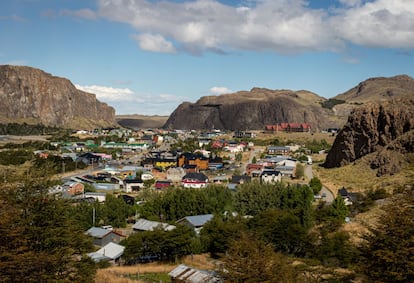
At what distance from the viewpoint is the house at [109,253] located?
2020 centimetres

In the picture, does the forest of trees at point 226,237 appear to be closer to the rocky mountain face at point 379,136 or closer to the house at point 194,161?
the rocky mountain face at point 379,136

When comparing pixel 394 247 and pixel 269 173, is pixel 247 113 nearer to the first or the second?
pixel 269 173

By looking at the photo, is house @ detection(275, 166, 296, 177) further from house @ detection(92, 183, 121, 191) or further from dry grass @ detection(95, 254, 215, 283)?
dry grass @ detection(95, 254, 215, 283)

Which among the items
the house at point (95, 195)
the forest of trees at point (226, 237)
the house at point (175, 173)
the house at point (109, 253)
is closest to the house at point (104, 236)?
the house at point (109, 253)

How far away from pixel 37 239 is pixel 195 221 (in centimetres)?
1697

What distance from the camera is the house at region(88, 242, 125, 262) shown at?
20205 millimetres

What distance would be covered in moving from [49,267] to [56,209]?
51.3 inches

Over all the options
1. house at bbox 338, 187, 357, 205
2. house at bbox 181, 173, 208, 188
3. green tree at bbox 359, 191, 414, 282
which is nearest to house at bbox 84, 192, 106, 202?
house at bbox 181, 173, 208, 188

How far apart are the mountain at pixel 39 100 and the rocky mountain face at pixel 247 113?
44801 mm

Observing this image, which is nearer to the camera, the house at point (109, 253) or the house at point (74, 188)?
the house at point (109, 253)

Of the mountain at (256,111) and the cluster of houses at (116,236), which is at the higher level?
the mountain at (256,111)

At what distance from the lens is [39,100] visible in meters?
163

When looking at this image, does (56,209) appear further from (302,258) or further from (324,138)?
(324,138)

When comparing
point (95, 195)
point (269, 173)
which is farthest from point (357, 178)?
point (95, 195)
